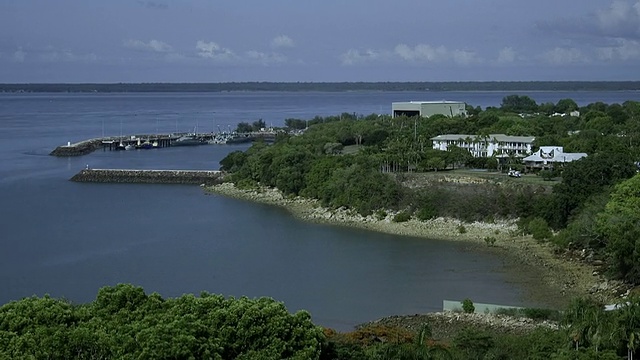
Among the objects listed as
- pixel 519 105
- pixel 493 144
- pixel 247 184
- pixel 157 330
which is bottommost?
pixel 247 184

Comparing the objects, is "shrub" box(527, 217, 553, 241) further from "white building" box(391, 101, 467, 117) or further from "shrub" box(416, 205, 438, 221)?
"white building" box(391, 101, 467, 117)

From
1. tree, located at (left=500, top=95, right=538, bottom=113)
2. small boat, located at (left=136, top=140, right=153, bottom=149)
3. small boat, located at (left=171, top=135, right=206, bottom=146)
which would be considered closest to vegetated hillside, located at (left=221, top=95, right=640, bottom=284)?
tree, located at (left=500, top=95, right=538, bottom=113)

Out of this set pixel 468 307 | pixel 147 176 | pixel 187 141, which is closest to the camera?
pixel 468 307

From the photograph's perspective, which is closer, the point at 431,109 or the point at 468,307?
the point at 468,307

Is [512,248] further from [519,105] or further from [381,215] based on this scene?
[519,105]

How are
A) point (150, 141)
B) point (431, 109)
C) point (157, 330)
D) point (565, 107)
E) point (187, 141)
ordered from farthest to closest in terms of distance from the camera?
1. point (187, 141)
2. point (565, 107)
3. point (150, 141)
4. point (431, 109)
5. point (157, 330)

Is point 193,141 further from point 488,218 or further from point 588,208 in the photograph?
point 588,208

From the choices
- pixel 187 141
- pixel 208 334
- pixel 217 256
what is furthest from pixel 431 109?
pixel 208 334
